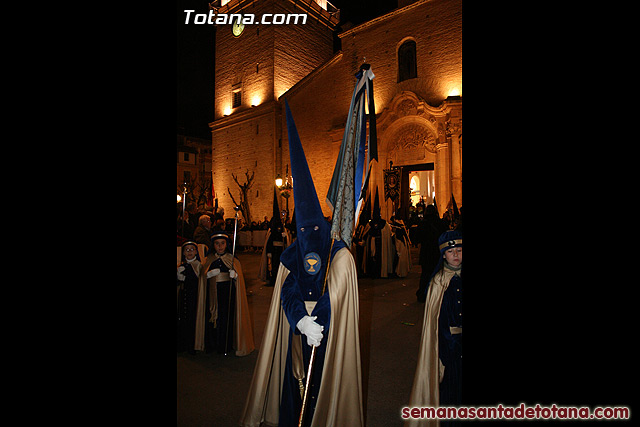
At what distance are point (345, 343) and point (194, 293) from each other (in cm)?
334

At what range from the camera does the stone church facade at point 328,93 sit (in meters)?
17.1

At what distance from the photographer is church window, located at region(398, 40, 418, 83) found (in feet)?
61.4

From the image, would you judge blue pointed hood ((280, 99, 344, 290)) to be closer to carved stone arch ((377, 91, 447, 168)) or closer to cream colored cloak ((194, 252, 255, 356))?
cream colored cloak ((194, 252, 255, 356))

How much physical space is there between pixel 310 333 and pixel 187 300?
339 cm

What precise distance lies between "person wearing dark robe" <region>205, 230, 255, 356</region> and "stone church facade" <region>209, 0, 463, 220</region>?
10459 millimetres

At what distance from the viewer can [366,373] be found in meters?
4.23

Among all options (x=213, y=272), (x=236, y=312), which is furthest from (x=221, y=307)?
(x=213, y=272)

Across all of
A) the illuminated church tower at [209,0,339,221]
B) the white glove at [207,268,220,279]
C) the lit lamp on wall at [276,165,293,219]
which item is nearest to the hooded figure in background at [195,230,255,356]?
the white glove at [207,268,220,279]

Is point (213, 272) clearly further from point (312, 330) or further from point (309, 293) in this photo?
point (312, 330)

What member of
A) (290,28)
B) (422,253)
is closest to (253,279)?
(422,253)

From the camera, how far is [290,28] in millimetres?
25094

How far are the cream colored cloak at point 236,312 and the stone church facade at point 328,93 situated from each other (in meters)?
10.4

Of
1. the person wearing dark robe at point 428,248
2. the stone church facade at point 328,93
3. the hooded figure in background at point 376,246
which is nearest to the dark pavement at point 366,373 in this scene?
the person wearing dark robe at point 428,248

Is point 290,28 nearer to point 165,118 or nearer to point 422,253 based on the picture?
point 422,253
